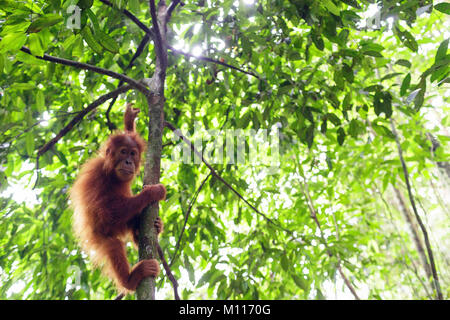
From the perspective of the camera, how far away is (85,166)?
115 inches

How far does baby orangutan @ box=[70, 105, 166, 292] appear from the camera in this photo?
2404 millimetres

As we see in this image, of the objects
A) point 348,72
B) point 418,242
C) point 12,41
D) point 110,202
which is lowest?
point 418,242

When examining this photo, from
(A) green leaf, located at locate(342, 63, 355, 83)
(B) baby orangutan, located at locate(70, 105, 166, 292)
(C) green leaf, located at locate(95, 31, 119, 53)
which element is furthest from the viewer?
(B) baby orangutan, located at locate(70, 105, 166, 292)

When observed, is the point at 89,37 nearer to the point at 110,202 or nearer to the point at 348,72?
the point at 110,202

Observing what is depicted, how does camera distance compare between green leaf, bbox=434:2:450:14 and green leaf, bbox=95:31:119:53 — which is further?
green leaf, bbox=434:2:450:14

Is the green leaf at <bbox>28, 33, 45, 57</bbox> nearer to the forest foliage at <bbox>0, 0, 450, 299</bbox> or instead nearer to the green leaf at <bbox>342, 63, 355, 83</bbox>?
the forest foliage at <bbox>0, 0, 450, 299</bbox>

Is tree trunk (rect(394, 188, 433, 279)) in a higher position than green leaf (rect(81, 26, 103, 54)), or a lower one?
lower

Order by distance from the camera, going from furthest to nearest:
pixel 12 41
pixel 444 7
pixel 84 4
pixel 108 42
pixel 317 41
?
pixel 317 41, pixel 444 7, pixel 108 42, pixel 12 41, pixel 84 4

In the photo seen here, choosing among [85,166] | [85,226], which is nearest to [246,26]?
[85,166]

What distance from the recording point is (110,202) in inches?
97.9

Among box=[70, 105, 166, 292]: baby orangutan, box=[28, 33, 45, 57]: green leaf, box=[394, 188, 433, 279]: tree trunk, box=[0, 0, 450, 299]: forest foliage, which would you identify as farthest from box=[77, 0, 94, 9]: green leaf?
box=[394, 188, 433, 279]: tree trunk

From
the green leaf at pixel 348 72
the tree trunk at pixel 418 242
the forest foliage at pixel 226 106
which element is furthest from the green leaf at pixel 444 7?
the tree trunk at pixel 418 242

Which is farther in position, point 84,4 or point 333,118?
point 333,118

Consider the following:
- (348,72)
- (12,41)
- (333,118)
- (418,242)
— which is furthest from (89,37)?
(418,242)
